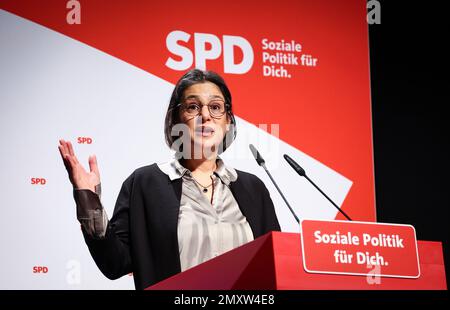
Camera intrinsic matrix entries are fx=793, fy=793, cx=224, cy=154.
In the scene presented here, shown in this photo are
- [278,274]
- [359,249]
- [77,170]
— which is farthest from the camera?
[77,170]

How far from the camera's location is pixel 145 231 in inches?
127

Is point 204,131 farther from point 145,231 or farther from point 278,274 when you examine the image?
point 278,274

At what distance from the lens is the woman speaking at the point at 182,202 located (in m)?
3.18

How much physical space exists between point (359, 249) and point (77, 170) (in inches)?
59.6

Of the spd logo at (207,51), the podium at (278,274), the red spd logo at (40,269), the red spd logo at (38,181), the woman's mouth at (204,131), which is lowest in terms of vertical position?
the red spd logo at (40,269)

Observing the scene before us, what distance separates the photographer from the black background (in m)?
4.12

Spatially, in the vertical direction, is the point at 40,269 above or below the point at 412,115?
below

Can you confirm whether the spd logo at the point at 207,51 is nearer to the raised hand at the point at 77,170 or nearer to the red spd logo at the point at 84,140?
the red spd logo at the point at 84,140

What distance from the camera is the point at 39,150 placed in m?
3.34

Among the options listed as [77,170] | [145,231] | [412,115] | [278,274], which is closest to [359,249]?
[278,274]

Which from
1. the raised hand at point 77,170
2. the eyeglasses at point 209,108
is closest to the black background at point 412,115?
the eyeglasses at point 209,108

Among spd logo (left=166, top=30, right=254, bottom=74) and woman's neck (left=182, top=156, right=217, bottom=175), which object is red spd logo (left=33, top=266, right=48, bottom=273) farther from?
spd logo (left=166, top=30, right=254, bottom=74)

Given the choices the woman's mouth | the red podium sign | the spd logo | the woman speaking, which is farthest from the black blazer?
the red podium sign
